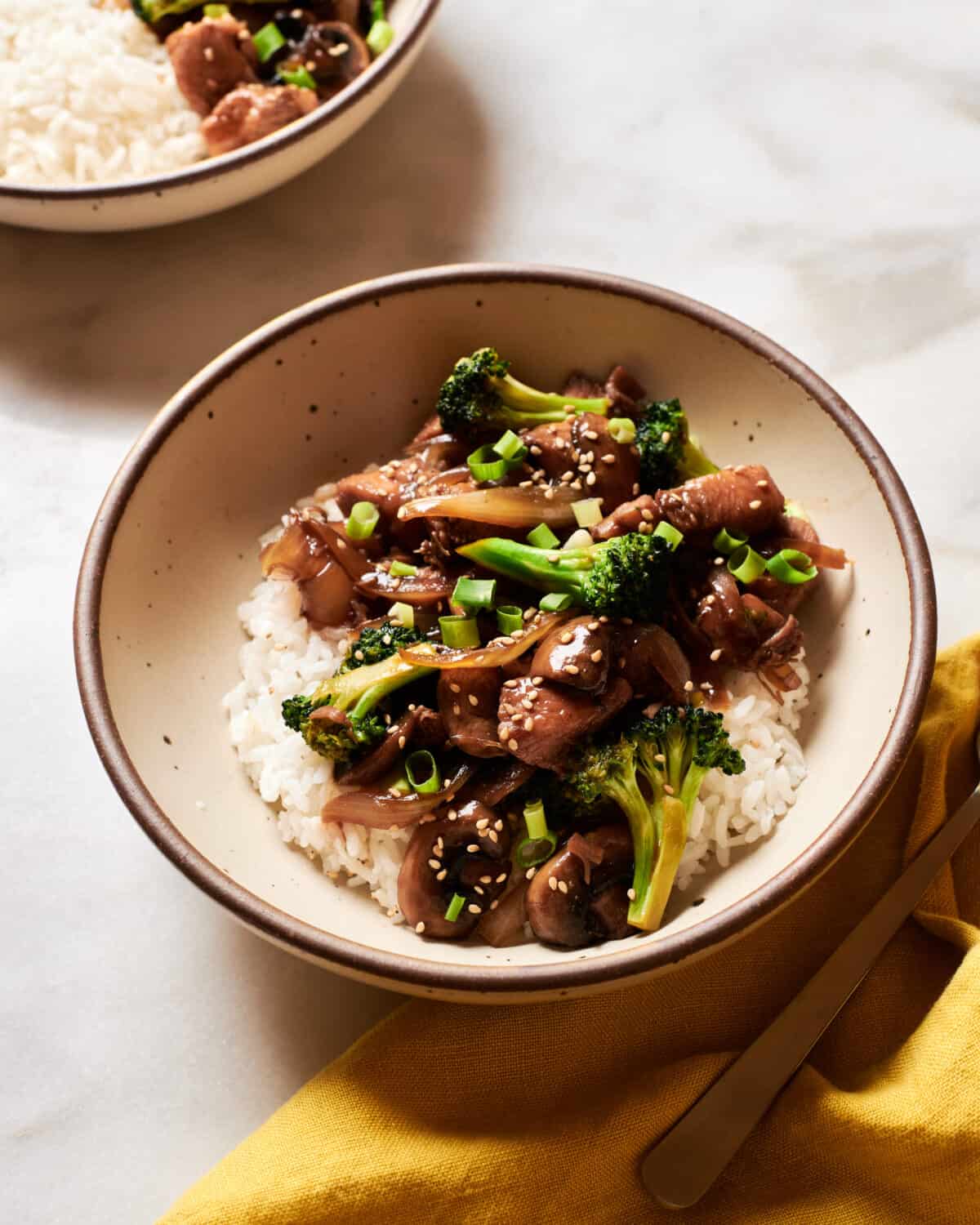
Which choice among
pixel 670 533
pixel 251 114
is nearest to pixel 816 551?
pixel 670 533

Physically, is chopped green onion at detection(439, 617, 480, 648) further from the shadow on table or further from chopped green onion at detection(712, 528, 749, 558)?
the shadow on table

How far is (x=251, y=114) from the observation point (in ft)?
13.2

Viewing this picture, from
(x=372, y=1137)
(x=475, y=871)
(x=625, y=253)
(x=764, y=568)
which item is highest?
(x=625, y=253)

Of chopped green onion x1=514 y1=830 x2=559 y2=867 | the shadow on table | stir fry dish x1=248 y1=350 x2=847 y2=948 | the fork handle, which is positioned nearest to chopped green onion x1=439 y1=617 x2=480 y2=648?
stir fry dish x1=248 y1=350 x2=847 y2=948

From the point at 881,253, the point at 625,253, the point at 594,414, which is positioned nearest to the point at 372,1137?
the point at 594,414

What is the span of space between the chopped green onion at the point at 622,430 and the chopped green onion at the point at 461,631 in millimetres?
673

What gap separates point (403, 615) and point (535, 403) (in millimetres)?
760

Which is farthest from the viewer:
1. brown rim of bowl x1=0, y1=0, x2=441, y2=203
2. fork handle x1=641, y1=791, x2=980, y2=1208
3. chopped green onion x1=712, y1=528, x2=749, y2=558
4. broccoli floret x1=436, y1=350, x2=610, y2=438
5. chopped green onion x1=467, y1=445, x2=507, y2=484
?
brown rim of bowl x1=0, y1=0, x2=441, y2=203

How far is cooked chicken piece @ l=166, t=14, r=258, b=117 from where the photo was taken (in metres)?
4.04

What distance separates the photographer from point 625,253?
4344 mm

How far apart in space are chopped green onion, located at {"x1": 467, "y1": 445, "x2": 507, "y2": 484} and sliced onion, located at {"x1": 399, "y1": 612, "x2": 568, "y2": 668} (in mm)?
455

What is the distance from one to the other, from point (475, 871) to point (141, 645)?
3.67 feet

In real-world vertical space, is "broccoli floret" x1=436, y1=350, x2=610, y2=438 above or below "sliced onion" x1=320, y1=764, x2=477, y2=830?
above

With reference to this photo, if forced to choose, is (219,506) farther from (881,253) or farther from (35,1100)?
(881,253)
